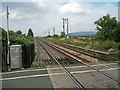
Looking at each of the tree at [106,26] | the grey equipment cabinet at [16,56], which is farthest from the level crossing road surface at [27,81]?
the tree at [106,26]

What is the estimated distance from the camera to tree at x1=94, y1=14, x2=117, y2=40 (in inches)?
2079

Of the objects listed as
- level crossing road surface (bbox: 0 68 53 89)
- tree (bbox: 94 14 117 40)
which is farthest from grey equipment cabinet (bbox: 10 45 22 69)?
tree (bbox: 94 14 117 40)

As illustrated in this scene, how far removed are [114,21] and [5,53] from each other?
3761 centimetres

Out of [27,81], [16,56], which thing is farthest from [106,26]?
[27,81]

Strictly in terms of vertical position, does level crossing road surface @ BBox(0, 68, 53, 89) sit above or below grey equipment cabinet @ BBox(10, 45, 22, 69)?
below

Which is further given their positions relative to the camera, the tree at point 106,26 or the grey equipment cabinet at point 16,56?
the tree at point 106,26

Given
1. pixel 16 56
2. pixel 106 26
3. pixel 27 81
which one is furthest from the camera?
pixel 106 26

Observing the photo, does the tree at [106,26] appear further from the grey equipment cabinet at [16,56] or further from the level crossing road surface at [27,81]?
the level crossing road surface at [27,81]

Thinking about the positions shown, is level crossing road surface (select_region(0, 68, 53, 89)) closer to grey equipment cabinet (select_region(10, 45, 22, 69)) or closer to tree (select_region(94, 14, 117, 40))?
grey equipment cabinet (select_region(10, 45, 22, 69))

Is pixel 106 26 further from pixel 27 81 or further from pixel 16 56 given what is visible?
pixel 27 81

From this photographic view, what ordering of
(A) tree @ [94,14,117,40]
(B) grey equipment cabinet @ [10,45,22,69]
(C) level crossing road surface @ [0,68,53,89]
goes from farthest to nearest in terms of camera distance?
1. (A) tree @ [94,14,117,40]
2. (B) grey equipment cabinet @ [10,45,22,69]
3. (C) level crossing road surface @ [0,68,53,89]

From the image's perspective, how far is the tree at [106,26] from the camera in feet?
173

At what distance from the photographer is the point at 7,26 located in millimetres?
21203

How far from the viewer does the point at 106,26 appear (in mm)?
55594
